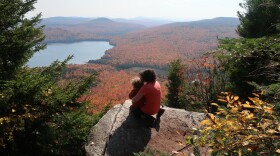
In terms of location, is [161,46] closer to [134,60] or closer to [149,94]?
[134,60]

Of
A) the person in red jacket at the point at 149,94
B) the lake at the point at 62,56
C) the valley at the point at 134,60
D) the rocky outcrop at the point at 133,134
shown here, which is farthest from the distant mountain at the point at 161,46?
the person in red jacket at the point at 149,94

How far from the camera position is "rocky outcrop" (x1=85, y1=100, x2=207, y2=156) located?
5332mm

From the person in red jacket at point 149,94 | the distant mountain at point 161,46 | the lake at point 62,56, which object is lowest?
the lake at point 62,56

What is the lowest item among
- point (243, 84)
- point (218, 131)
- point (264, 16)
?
point (243, 84)

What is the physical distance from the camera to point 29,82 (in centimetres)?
572

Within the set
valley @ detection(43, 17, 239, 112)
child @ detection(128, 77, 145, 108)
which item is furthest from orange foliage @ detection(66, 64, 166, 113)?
child @ detection(128, 77, 145, 108)

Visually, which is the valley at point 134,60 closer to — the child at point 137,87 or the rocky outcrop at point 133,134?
the child at point 137,87

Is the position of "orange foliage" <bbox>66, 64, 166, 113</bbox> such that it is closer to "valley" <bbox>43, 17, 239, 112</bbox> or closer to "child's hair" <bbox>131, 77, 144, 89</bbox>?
"valley" <bbox>43, 17, 239, 112</bbox>

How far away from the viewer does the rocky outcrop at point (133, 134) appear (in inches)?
210

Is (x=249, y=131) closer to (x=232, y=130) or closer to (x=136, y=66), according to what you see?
(x=232, y=130)

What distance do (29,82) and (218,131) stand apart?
184 inches

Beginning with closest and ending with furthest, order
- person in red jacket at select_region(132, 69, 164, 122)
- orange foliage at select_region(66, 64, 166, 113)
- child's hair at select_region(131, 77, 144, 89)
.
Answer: person in red jacket at select_region(132, 69, 164, 122) < child's hair at select_region(131, 77, 144, 89) < orange foliage at select_region(66, 64, 166, 113)

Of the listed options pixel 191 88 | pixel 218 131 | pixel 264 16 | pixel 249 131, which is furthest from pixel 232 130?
pixel 191 88

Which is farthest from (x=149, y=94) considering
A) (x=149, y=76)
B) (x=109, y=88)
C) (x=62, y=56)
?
(x=62, y=56)
